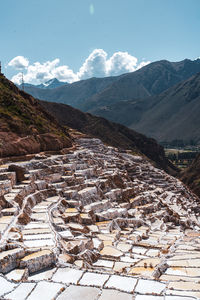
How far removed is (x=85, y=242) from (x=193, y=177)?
72347mm

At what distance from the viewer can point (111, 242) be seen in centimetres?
1688

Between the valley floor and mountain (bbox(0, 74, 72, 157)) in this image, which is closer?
A: the valley floor

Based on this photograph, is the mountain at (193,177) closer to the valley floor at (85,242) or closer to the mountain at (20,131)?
the mountain at (20,131)

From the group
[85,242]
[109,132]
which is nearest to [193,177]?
[109,132]

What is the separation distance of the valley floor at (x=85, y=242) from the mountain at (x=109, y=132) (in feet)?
229

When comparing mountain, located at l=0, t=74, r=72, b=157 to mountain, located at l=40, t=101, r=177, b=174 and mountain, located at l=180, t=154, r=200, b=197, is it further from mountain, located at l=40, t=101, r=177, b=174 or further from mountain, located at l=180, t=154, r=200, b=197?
mountain, located at l=40, t=101, r=177, b=174

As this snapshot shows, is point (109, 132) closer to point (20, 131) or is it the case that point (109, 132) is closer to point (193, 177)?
point (193, 177)

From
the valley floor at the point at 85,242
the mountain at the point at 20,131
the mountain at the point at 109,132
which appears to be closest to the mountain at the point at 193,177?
the mountain at the point at 109,132

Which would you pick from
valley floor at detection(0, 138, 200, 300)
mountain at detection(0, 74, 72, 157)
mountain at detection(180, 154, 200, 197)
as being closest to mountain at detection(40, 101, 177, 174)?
mountain at detection(180, 154, 200, 197)

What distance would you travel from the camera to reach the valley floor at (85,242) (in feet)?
31.5

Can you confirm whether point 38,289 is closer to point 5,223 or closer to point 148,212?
point 5,223

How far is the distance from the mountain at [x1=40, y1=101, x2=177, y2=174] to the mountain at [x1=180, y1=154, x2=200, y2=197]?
39.5 ft

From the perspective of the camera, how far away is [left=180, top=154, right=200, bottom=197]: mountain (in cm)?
7538

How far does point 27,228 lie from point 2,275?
4.61 meters
